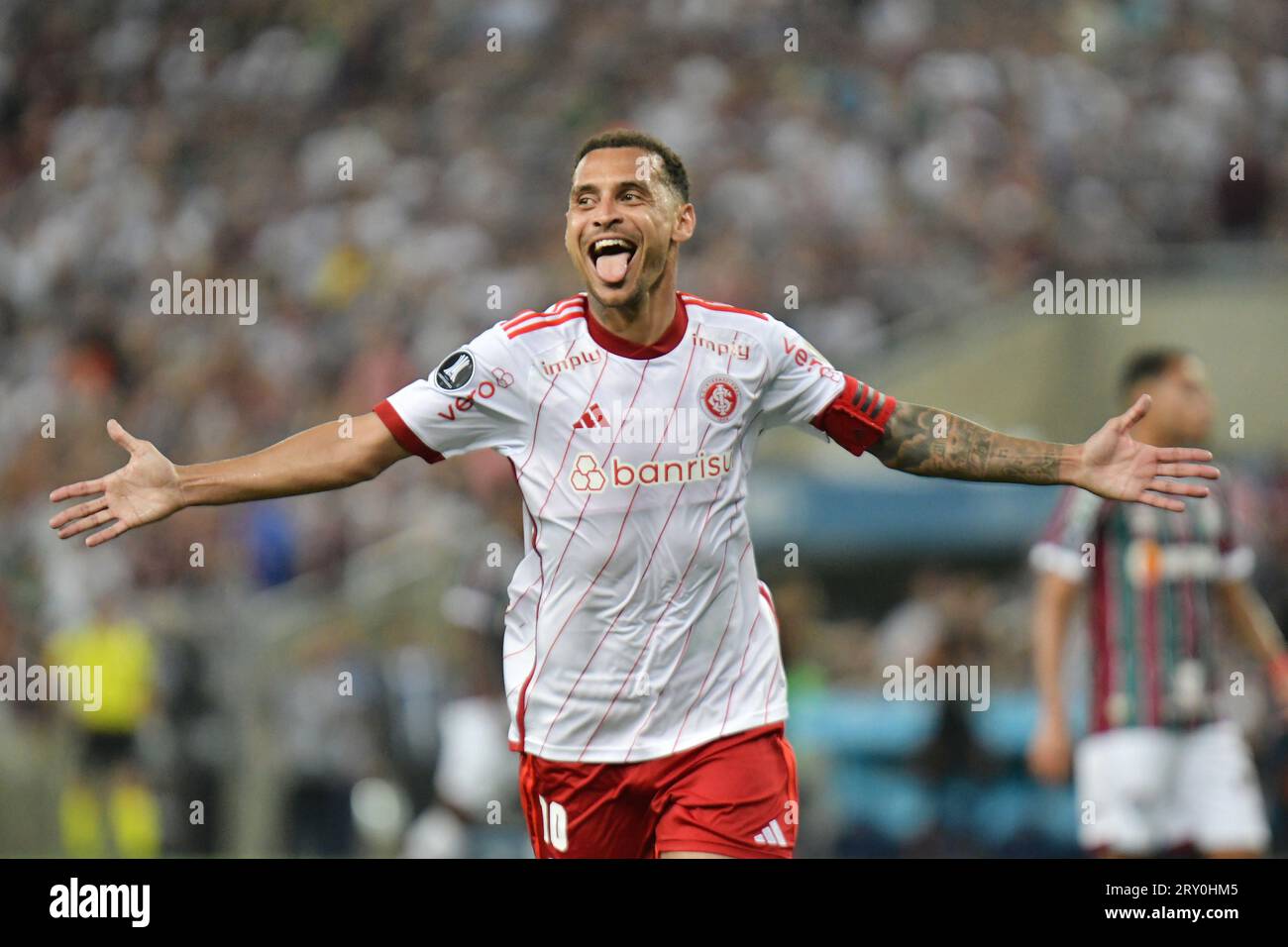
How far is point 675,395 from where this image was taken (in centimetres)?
498

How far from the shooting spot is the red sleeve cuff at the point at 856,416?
203 inches

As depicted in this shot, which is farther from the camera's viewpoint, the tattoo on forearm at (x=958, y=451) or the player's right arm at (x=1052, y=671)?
the player's right arm at (x=1052, y=671)

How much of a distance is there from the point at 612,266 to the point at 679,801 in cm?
150

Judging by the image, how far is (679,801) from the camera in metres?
5.01

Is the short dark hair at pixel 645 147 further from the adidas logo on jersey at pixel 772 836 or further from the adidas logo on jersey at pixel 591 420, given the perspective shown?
the adidas logo on jersey at pixel 772 836

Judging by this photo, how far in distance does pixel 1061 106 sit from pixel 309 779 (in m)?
8.30

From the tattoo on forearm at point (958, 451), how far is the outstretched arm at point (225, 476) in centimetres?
143

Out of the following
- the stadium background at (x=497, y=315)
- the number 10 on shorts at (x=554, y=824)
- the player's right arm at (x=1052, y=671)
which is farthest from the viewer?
the stadium background at (x=497, y=315)

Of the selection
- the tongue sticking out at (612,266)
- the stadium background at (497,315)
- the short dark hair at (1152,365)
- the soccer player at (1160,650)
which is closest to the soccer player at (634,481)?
the tongue sticking out at (612,266)

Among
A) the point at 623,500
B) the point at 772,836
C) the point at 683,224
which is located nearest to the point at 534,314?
the point at 683,224

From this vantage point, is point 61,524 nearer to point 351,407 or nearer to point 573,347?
point 573,347

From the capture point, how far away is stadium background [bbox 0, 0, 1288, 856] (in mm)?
10250

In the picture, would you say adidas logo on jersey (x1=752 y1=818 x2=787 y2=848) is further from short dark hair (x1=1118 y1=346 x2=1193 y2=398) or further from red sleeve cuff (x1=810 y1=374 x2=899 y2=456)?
short dark hair (x1=1118 y1=346 x2=1193 y2=398)

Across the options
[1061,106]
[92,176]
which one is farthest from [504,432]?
[92,176]
